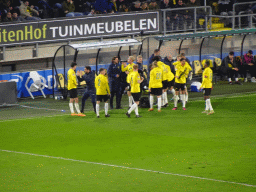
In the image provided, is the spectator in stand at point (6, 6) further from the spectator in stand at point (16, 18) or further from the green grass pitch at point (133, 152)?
the green grass pitch at point (133, 152)

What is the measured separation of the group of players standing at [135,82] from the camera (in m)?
19.1

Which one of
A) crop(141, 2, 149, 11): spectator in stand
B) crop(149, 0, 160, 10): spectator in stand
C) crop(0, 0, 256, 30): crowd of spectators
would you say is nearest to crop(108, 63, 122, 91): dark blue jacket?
crop(0, 0, 256, 30): crowd of spectators

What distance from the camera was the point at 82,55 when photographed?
26078 mm

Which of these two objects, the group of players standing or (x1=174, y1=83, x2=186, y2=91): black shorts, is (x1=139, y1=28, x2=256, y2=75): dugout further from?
(x1=174, y1=83, x2=186, y2=91): black shorts

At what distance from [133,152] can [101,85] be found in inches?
237

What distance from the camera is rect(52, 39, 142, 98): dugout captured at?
2494 cm

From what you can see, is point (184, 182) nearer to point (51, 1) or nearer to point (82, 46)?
point (82, 46)

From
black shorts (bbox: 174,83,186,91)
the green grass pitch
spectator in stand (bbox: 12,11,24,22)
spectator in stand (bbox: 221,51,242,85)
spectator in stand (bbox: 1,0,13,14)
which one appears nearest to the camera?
the green grass pitch

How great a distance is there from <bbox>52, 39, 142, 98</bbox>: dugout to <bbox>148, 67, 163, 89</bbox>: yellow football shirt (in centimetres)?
541

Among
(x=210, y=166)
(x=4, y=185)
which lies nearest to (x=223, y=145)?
(x=210, y=166)

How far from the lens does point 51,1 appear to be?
31.1 metres

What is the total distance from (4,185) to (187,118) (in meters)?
9.40

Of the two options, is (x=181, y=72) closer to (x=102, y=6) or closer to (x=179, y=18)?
(x=179, y=18)

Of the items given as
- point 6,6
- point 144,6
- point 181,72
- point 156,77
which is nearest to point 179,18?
point 144,6
